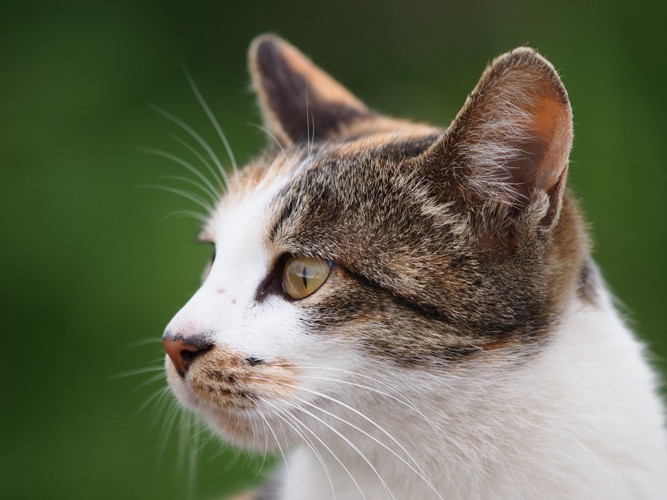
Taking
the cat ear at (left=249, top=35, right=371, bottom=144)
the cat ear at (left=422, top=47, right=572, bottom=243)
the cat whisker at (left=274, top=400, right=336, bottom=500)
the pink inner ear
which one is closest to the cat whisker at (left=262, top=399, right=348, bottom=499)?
the cat whisker at (left=274, top=400, right=336, bottom=500)

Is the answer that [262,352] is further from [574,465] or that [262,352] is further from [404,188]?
→ [574,465]

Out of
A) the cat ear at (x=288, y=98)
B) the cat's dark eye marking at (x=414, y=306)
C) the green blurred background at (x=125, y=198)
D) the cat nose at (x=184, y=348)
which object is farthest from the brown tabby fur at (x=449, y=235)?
the green blurred background at (x=125, y=198)

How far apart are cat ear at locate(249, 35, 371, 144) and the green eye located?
2.10 feet

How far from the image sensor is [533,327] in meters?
1.83

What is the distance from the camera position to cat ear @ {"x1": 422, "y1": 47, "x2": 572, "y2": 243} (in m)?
1.68

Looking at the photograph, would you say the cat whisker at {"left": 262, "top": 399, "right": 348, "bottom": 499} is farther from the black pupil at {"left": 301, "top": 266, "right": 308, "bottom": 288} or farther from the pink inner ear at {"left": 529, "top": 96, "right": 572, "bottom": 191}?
the pink inner ear at {"left": 529, "top": 96, "right": 572, "bottom": 191}

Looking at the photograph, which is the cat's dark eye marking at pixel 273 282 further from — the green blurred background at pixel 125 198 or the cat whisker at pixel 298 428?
the green blurred background at pixel 125 198

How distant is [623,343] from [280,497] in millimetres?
1011

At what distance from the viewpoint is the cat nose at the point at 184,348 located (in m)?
1.74

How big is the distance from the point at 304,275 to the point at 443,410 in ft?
1.38

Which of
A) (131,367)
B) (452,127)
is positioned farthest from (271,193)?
(131,367)

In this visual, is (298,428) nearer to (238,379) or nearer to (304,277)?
(238,379)

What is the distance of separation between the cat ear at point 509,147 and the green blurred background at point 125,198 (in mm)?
1906

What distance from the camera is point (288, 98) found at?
8.05 feet
